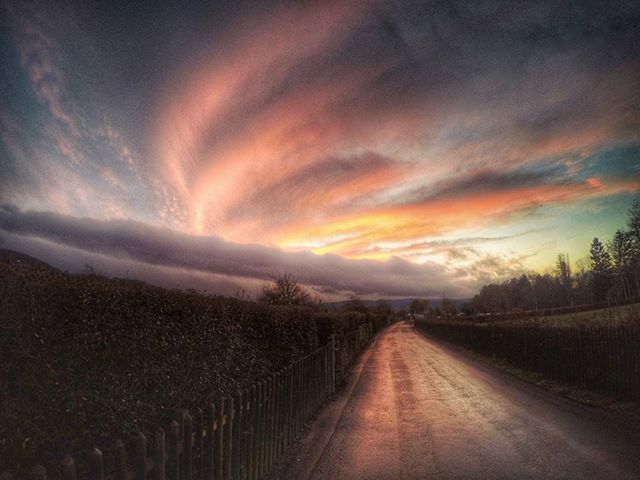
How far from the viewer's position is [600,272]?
101 meters

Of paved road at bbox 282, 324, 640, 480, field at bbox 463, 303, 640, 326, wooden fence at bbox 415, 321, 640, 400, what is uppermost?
field at bbox 463, 303, 640, 326

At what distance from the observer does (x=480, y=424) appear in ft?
29.0

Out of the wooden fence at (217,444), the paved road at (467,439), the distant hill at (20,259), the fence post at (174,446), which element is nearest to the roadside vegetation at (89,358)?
the distant hill at (20,259)

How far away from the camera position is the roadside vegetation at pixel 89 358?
2.95 metres

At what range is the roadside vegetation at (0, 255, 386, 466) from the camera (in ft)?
9.68

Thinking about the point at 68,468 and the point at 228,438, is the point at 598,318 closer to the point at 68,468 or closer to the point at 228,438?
the point at 228,438

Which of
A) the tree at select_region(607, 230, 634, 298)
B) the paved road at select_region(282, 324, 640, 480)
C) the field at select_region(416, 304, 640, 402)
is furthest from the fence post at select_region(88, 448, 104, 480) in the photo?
the tree at select_region(607, 230, 634, 298)

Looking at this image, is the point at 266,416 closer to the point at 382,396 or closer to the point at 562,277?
the point at 382,396

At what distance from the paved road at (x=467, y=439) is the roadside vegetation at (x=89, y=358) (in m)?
2.68

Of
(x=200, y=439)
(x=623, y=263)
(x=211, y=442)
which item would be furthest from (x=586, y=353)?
(x=623, y=263)

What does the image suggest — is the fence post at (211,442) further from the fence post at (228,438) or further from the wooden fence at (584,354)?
the wooden fence at (584,354)

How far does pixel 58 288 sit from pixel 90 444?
1257mm

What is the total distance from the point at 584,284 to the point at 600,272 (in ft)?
14.6

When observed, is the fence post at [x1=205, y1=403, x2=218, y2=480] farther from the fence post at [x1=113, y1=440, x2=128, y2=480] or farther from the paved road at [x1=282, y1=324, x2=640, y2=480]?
the paved road at [x1=282, y1=324, x2=640, y2=480]
